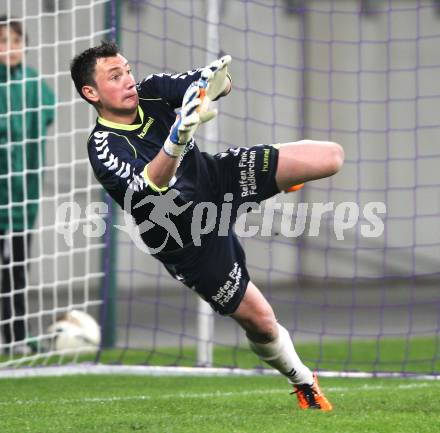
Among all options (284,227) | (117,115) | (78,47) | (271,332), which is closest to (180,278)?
(271,332)

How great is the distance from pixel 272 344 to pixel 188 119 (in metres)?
1.51

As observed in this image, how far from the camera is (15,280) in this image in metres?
8.17

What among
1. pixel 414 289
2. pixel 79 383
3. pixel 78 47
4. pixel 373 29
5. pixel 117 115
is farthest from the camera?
pixel 373 29

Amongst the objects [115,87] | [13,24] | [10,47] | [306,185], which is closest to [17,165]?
[10,47]

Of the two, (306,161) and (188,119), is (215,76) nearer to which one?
(188,119)

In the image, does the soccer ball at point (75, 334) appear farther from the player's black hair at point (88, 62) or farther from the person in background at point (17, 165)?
the player's black hair at point (88, 62)

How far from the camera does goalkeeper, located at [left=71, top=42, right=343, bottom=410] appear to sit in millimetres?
5273

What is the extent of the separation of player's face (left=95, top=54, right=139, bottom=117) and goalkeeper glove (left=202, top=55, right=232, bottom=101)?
53 centimetres

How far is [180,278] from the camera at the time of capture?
18.1ft

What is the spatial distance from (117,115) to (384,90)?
8568 millimetres

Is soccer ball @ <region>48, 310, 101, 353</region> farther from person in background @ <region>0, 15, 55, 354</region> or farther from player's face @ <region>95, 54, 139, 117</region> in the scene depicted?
player's face @ <region>95, 54, 139, 117</region>


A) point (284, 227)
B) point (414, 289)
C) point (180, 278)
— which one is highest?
point (180, 278)

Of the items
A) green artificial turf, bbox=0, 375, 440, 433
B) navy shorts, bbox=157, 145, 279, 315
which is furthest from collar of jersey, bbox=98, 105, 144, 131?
green artificial turf, bbox=0, 375, 440, 433

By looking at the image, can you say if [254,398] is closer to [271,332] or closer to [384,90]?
[271,332]
